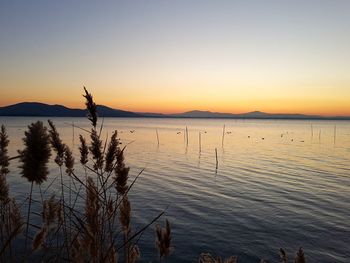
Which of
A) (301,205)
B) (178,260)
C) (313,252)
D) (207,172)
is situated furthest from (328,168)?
(178,260)

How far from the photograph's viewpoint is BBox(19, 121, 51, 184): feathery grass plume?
2.81 m

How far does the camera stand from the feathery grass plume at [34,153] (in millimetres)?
2812

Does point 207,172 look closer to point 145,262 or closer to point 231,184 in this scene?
point 231,184

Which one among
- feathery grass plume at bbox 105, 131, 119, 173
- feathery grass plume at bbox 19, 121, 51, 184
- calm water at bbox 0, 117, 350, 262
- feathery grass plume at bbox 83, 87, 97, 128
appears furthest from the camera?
calm water at bbox 0, 117, 350, 262

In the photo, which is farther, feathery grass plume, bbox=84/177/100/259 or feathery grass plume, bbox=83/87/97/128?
feathery grass plume, bbox=83/87/97/128

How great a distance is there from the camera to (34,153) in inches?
111

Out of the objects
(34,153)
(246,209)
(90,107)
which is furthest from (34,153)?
(246,209)

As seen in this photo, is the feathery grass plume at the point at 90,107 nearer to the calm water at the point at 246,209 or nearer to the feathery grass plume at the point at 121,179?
the feathery grass plume at the point at 121,179

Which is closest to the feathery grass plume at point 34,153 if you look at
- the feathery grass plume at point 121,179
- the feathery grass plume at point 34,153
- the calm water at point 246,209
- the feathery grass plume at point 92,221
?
the feathery grass plume at point 34,153

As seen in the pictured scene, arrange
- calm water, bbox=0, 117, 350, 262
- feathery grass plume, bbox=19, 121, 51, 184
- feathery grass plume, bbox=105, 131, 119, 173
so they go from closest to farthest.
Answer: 1. feathery grass plume, bbox=19, 121, 51, 184
2. feathery grass plume, bbox=105, 131, 119, 173
3. calm water, bbox=0, 117, 350, 262

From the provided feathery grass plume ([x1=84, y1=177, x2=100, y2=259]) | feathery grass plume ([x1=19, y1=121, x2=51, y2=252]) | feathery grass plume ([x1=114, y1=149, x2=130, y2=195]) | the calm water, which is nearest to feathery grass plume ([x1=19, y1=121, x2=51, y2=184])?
feathery grass plume ([x1=19, y1=121, x2=51, y2=252])

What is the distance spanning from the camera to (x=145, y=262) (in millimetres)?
11867

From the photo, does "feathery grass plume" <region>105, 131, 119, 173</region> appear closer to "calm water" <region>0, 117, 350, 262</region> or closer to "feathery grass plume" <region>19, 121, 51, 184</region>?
"feathery grass plume" <region>19, 121, 51, 184</region>

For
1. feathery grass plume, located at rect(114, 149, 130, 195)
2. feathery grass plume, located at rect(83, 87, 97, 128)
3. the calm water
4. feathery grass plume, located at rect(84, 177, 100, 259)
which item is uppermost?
feathery grass plume, located at rect(83, 87, 97, 128)
